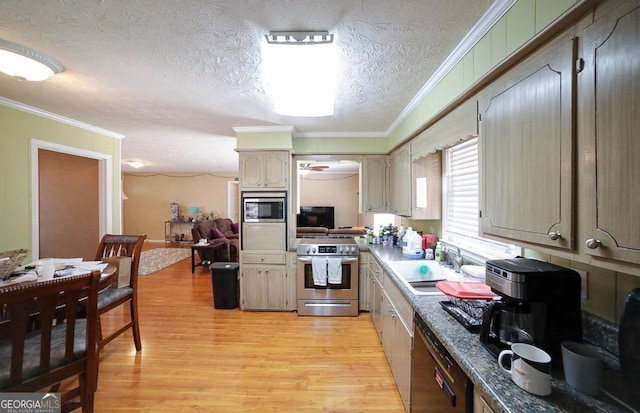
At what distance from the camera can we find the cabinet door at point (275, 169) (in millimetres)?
3311

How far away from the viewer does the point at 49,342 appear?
1.32 meters

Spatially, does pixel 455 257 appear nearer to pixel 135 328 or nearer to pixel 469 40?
pixel 469 40

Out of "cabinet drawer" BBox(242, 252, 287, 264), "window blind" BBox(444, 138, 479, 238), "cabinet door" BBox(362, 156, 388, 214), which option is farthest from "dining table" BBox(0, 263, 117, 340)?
"cabinet door" BBox(362, 156, 388, 214)

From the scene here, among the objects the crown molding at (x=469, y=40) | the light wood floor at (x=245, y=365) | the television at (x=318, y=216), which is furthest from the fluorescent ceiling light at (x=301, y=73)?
the television at (x=318, y=216)

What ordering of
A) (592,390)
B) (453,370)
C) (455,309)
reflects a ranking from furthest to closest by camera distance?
(455,309) → (453,370) → (592,390)

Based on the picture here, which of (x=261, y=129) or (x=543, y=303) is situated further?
(x=261, y=129)

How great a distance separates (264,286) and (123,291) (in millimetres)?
1509

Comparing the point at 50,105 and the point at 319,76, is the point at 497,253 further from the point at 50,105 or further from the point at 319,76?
the point at 50,105

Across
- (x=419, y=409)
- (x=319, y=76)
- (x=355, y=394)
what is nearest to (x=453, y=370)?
(x=419, y=409)

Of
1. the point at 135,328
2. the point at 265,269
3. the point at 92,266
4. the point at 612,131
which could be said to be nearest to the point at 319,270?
the point at 265,269

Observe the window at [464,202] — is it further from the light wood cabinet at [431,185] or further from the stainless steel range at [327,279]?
the stainless steel range at [327,279]

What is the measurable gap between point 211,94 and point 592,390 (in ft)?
9.56

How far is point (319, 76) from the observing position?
1.93m

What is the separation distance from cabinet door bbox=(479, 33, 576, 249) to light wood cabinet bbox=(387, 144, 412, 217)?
1.43m
